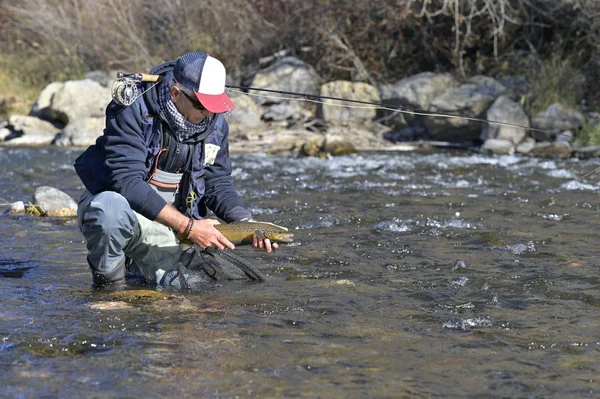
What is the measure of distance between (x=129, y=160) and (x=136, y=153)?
0.05 meters

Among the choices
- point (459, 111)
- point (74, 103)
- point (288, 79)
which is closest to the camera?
point (459, 111)

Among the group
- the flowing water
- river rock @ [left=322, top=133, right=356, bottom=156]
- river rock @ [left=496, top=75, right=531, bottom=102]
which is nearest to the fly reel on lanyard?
the flowing water

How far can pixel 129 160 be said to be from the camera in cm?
423

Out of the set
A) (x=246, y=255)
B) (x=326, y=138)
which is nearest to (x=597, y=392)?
(x=246, y=255)

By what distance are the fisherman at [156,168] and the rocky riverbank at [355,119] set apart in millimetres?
8582

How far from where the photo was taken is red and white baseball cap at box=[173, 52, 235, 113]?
4.20m

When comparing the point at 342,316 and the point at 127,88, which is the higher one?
the point at 127,88

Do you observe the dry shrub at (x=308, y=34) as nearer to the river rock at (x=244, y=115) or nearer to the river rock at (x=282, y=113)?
the river rock at (x=282, y=113)

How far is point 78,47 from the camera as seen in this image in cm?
2009

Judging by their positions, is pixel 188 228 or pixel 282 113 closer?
pixel 188 228

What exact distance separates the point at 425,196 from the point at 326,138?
506 cm

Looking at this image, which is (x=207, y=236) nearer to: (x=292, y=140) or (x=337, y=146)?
(x=337, y=146)

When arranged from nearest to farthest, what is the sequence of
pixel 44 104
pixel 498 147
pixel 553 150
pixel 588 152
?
pixel 588 152 < pixel 553 150 < pixel 498 147 < pixel 44 104

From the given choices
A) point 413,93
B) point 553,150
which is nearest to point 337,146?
point 413,93
